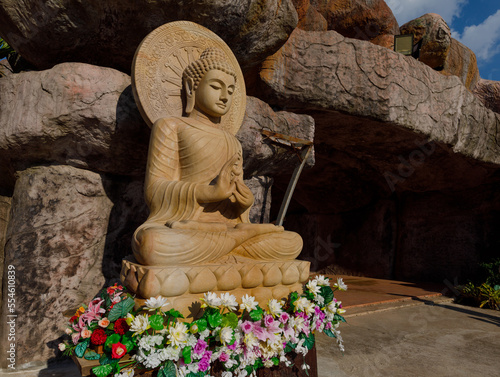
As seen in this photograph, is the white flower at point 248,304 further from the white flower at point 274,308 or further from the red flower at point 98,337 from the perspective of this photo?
the red flower at point 98,337

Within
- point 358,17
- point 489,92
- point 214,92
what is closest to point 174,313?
point 214,92

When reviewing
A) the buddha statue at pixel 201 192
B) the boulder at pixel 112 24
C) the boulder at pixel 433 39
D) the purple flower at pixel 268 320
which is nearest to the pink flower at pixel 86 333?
the buddha statue at pixel 201 192

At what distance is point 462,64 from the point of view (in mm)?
7383

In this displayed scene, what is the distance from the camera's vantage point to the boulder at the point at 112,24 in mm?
2857

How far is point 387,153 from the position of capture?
18.6 feet

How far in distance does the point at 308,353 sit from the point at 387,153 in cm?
430

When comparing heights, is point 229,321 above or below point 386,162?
below

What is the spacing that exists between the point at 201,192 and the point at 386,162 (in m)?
4.66

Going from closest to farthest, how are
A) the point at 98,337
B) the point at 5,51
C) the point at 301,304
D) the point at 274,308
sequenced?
1. the point at 98,337
2. the point at 274,308
3. the point at 301,304
4. the point at 5,51

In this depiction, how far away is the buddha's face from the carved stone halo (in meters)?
0.26

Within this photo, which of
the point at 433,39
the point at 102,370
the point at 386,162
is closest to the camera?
the point at 102,370

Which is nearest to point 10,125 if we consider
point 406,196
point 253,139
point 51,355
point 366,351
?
point 51,355

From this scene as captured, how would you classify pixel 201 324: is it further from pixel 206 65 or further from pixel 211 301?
pixel 206 65

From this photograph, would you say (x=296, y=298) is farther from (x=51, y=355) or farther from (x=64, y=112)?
(x=64, y=112)
